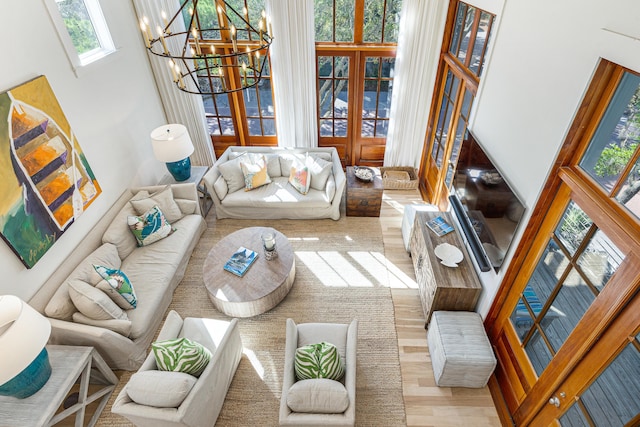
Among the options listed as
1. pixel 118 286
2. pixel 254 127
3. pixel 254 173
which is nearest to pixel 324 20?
pixel 254 127

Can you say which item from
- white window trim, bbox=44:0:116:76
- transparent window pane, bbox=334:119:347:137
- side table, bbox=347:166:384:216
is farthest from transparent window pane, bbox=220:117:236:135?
side table, bbox=347:166:384:216

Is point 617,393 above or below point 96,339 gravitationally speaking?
above

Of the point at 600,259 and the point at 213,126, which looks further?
the point at 213,126

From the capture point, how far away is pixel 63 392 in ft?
8.07

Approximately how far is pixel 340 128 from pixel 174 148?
8.14 feet

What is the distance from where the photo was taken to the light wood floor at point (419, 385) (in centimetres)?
274

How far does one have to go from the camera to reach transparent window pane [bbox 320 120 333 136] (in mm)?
5402

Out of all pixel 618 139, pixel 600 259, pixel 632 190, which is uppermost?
pixel 618 139

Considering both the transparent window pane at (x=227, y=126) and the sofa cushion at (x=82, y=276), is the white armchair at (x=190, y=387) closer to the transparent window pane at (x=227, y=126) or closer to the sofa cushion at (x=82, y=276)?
the sofa cushion at (x=82, y=276)

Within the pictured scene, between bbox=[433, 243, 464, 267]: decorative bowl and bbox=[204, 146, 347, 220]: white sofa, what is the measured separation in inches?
61.6

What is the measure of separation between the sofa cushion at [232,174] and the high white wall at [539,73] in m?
2.95

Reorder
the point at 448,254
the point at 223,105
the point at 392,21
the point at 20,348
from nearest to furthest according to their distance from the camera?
the point at 20,348 < the point at 448,254 < the point at 392,21 < the point at 223,105

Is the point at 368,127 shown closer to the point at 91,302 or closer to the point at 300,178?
the point at 300,178

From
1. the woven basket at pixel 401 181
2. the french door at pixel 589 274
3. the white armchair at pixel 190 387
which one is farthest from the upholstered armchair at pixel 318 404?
the woven basket at pixel 401 181
